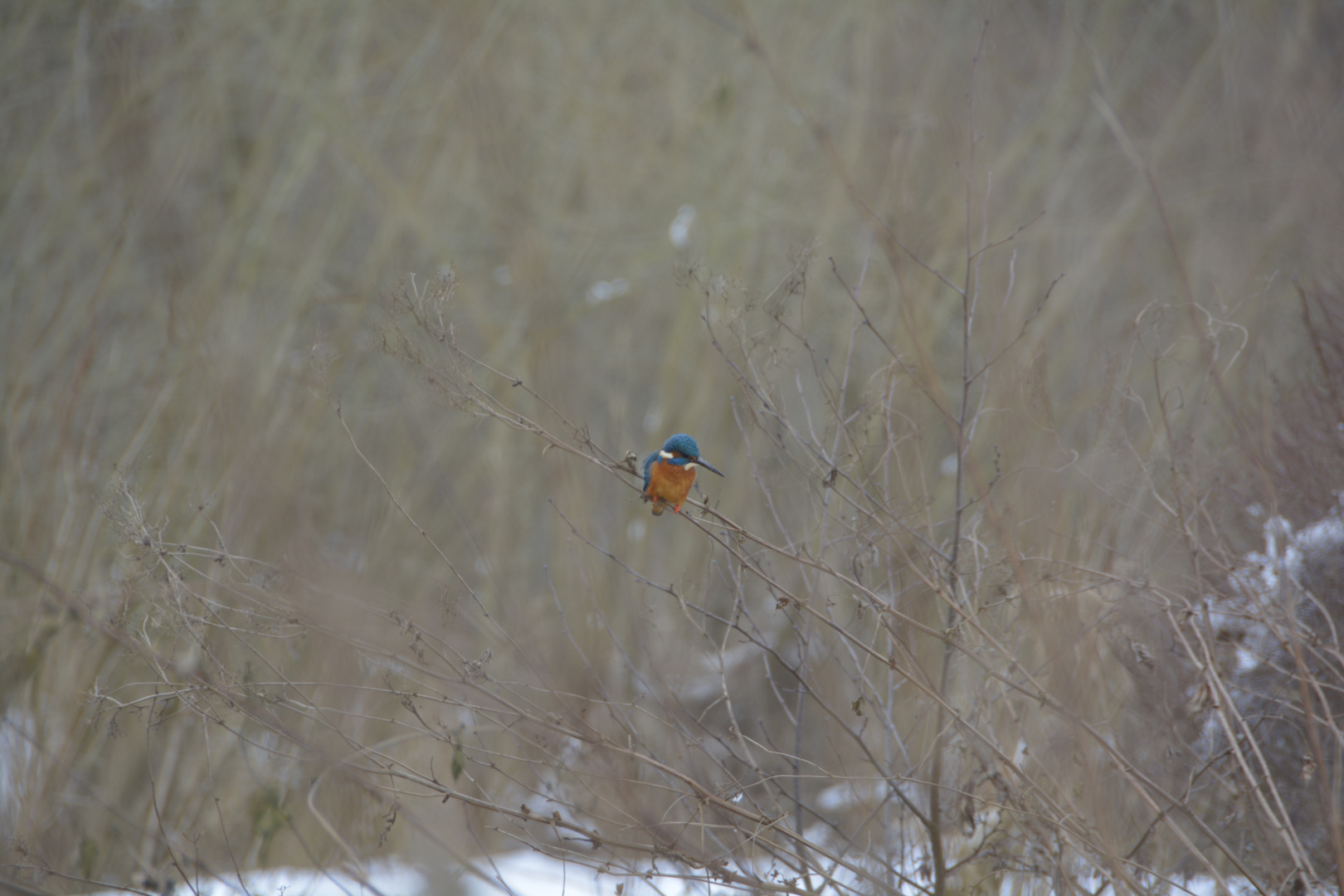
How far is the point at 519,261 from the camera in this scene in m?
7.12

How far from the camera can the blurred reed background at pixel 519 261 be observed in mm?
4465

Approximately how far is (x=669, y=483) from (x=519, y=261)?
5002mm

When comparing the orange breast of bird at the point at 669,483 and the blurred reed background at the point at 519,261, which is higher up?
the blurred reed background at the point at 519,261

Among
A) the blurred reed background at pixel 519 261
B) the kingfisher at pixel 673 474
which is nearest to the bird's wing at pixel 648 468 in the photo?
the kingfisher at pixel 673 474

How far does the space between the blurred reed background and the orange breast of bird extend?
71cm

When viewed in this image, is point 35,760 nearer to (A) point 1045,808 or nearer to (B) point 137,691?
(B) point 137,691

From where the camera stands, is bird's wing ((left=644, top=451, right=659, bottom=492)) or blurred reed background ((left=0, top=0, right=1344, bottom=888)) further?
blurred reed background ((left=0, top=0, right=1344, bottom=888))

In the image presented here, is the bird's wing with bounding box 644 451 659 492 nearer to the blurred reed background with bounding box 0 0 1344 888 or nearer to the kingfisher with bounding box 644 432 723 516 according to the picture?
the kingfisher with bounding box 644 432 723 516

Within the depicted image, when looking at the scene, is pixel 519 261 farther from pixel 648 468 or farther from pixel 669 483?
pixel 669 483

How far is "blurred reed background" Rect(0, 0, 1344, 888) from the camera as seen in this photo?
4465 millimetres

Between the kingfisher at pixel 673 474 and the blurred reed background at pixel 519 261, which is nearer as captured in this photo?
the kingfisher at pixel 673 474

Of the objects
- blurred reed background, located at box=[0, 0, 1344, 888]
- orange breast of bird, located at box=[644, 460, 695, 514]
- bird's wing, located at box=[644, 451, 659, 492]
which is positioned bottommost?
orange breast of bird, located at box=[644, 460, 695, 514]

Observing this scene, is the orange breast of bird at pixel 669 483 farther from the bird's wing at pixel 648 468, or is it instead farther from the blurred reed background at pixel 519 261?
the blurred reed background at pixel 519 261

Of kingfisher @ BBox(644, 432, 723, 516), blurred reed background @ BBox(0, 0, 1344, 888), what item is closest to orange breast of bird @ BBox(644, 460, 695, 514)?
kingfisher @ BBox(644, 432, 723, 516)
